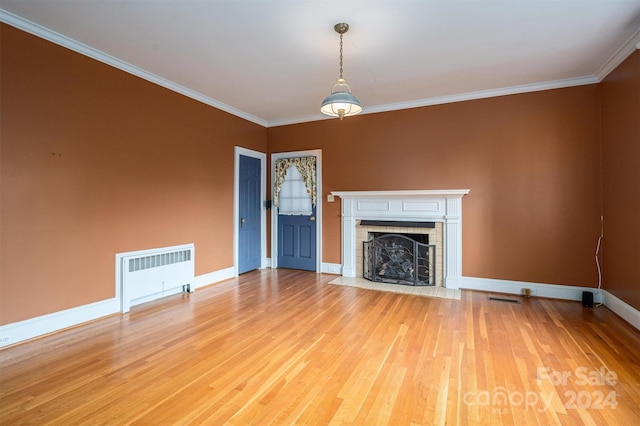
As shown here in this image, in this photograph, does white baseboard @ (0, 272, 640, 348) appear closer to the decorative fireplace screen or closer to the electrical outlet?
the electrical outlet

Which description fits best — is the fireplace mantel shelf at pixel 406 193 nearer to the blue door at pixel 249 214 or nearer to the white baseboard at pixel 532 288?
the white baseboard at pixel 532 288

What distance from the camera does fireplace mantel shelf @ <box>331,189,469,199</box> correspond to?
4.55 meters

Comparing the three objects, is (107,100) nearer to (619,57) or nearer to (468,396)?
(468,396)

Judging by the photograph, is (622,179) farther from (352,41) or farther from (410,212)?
(352,41)

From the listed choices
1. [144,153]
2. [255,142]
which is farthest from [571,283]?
[144,153]

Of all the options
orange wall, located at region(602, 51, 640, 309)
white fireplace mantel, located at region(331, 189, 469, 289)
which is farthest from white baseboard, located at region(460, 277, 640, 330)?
white fireplace mantel, located at region(331, 189, 469, 289)

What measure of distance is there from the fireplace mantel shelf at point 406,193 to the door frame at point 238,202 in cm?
160

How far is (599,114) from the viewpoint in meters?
4.00

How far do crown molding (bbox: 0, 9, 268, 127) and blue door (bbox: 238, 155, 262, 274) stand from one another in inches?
46.3

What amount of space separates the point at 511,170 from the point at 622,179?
118cm

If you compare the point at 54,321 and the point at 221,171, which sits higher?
the point at 221,171

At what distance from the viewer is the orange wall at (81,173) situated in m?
2.82

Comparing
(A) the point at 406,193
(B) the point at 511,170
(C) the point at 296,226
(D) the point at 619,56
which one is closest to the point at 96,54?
(C) the point at 296,226

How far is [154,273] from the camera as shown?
4.02m
